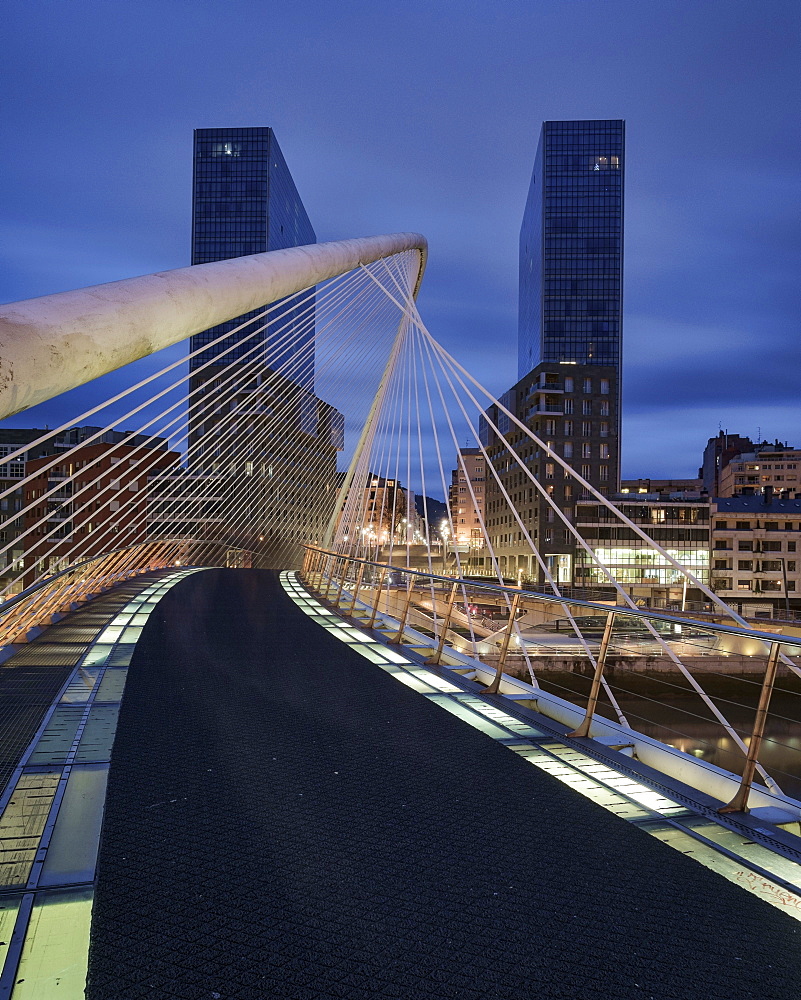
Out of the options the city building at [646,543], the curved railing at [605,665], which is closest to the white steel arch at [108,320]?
the curved railing at [605,665]

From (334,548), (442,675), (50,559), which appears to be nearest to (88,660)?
(442,675)

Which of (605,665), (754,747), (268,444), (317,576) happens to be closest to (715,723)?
(605,665)

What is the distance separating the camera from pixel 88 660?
6848mm

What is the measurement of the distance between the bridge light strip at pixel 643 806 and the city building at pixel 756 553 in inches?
2267

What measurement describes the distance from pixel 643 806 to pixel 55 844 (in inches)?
93.7

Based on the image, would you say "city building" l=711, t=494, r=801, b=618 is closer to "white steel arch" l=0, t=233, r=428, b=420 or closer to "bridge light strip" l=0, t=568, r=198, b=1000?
"white steel arch" l=0, t=233, r=428, b=420

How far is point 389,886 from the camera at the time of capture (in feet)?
8.37

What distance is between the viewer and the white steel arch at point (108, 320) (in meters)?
3.05

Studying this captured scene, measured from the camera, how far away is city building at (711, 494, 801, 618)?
193 ft

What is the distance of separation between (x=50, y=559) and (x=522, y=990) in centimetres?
5756

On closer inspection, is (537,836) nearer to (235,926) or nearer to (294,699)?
(235,926)

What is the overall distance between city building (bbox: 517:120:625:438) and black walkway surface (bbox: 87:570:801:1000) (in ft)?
310

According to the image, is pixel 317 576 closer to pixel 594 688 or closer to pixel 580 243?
pixel 594 688

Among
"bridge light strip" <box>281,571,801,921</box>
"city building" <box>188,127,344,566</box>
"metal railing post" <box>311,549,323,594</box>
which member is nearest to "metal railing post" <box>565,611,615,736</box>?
"bridge light strip" <box>281,571,801,921</box>
